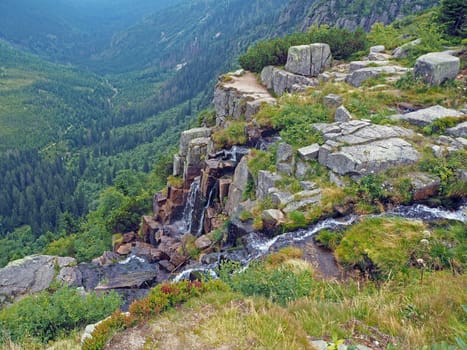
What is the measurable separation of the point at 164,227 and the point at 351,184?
637 inches

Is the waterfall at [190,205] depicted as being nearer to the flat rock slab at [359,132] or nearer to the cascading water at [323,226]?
the cascading water at [323,226]

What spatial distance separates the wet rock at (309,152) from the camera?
1747 centimetres

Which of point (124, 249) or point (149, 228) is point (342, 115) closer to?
point (149, 228)

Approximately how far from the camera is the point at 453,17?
89.6 ft

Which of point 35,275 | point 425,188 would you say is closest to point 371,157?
point 425,188

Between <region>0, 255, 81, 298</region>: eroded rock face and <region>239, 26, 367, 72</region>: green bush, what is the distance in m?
23.5

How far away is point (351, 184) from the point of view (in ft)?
51.4

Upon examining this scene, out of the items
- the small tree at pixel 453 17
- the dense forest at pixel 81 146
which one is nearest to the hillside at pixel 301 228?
the small tree at pixel 453 17

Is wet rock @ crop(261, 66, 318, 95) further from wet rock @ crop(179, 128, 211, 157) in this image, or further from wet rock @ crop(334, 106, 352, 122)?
wet rock @ crop(334, 106, 352, 122)

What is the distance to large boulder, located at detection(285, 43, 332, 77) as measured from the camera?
2914 centimetres

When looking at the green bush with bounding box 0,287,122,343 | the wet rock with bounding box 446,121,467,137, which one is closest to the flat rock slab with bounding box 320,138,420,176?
the wet rock with bounding box 446,121,467,137

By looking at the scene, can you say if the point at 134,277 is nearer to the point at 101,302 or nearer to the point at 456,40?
the point at 101,302

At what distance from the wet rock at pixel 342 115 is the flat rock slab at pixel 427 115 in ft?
7.16

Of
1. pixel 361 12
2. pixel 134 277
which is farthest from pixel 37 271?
pixel 361 12
